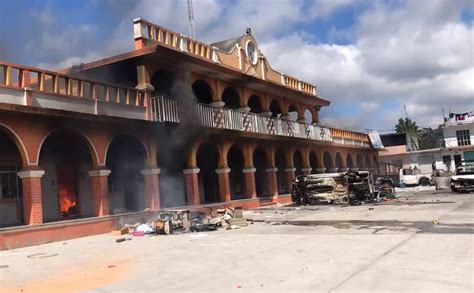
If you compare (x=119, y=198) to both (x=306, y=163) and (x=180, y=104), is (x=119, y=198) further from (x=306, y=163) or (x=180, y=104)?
(x=306, y=163)

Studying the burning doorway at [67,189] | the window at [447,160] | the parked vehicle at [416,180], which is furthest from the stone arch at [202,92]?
the window at [447,160]

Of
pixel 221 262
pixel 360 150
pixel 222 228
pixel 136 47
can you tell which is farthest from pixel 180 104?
pixel 360 150

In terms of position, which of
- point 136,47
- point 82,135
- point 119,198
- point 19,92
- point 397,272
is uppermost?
point 136,47

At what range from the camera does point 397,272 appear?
23.6 ft

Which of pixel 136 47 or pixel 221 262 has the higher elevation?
pixel 136 47

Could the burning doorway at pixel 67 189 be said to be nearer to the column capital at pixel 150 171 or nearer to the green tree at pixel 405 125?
the column capital at pixel 150 171

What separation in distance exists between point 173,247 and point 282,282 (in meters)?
5.34

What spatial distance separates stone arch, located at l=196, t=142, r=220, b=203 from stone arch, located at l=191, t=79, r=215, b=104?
8.58 feet

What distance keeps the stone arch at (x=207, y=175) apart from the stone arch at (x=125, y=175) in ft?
17.2

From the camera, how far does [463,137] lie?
5197 cm

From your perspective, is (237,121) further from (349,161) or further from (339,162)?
(349,161)

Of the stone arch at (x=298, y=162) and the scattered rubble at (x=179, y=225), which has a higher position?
the stone arch at (x=298, y=162)

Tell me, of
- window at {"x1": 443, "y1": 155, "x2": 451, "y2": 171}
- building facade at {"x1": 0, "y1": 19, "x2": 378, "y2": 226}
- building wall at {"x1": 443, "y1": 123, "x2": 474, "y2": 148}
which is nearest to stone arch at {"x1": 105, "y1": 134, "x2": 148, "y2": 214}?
building facade at {"x1": 0, "y1": 19, "x2": 378, "y2": 226}

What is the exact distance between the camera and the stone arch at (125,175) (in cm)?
1988
